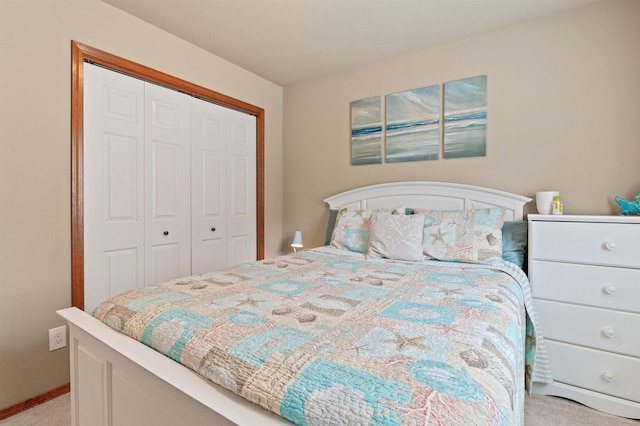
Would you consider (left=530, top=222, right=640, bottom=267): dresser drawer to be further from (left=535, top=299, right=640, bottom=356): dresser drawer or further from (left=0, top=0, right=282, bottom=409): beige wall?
(left=0, top=0, right=282, bottom=409): beige wall

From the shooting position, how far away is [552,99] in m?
2.20

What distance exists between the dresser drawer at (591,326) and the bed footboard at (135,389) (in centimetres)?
192

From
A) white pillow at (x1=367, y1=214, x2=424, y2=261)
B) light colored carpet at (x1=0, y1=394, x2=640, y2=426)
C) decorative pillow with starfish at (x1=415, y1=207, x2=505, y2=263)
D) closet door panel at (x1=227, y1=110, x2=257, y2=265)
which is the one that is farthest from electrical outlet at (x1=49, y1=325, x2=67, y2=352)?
decorative pillow with starfish at (x1=415, y1=207, x2=505, y2=263)

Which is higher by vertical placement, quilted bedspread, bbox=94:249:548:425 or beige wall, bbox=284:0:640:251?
beige wall, bbox=284:0:640:251

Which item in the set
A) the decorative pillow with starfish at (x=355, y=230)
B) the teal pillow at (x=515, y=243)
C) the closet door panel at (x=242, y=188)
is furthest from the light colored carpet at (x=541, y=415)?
the closet door panel at (x=242, y=188)

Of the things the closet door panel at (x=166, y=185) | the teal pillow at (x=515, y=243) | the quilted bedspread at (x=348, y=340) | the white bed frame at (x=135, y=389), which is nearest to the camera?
the quilted bedspread at (x=348, y=340)

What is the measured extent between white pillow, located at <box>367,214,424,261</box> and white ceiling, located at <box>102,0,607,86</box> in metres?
1.43

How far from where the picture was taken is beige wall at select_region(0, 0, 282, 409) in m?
1.74

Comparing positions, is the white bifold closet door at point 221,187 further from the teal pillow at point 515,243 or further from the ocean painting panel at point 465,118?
the teal pillow at point 515,243

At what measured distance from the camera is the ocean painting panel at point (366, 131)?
116 inches

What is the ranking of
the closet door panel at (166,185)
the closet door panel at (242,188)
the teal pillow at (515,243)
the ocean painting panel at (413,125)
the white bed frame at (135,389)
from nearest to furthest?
the white bed frame at (135,389)
the teal pillow at (515,243)
the closet door panel at (166,185)
the ocean painting panel at (413,125)
the closet door panel at (242,188)

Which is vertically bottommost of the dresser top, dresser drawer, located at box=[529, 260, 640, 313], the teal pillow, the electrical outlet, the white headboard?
the electrical outlet

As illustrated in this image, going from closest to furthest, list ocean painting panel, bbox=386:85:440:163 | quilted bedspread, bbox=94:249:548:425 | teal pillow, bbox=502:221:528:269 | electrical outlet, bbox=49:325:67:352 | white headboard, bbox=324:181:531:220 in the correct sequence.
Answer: quilted bedspread, bbox=94:249:548:425 < electrical outlet, bbox=49:325:67:352 < teal pillow, bbox=502:221:528:269 < white headboard, bbox=324:181:531:220 < ocean painting panel, bbox=386:85:440:163

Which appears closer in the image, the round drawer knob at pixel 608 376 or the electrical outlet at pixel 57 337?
the round drawer knob at pixel 608 376
